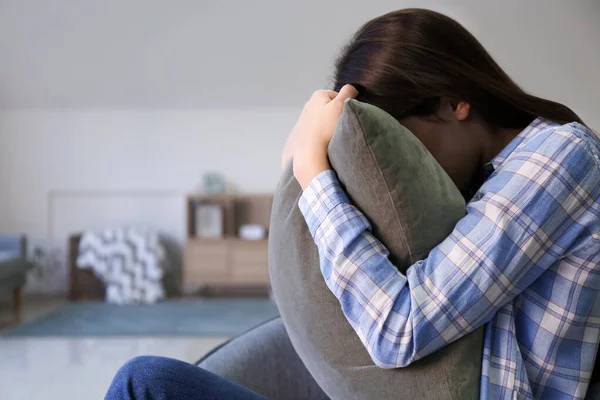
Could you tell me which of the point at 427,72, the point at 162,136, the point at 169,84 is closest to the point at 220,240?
the point at 162,136

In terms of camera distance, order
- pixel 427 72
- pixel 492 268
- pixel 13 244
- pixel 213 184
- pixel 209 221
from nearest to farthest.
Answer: pixel 492 268 → pixel 427 72 → pixel 13 244 → pixel 209 221 → pixel 213 184

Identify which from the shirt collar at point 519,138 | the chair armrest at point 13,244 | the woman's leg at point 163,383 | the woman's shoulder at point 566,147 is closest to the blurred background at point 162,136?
the chair armrest at point 13,244

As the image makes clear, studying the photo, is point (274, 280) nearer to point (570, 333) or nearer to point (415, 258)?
point (415, 258)

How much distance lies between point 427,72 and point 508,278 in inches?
14.0

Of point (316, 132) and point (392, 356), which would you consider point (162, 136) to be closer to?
point (316, 132)

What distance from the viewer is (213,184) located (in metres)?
5.52

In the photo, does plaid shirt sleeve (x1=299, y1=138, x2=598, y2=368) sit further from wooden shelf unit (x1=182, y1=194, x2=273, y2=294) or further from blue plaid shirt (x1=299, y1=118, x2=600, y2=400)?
wooden shelf unit (x1=182, y1=194, x2=273, y2=294)

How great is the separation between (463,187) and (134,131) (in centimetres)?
503

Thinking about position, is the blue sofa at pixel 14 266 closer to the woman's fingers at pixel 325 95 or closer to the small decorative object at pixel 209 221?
the small decorative object at pixel 209 221

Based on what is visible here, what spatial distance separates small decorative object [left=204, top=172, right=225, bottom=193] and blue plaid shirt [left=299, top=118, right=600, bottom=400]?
15.5 ft

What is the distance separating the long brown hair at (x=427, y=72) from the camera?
94 cm

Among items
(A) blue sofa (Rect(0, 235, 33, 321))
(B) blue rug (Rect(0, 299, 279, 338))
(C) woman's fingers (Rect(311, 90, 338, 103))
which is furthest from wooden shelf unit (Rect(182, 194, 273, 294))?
(C) woman's fingers (Rect(311, 90, 338, 103))

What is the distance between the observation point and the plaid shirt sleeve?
765 mm

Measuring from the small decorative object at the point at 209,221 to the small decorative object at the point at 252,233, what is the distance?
0.20 meters
